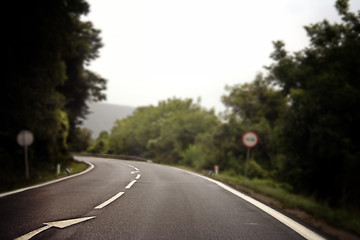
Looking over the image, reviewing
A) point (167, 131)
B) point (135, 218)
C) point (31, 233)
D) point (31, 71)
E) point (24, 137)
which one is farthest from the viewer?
point (167, 131)

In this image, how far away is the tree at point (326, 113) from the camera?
39.6 feet

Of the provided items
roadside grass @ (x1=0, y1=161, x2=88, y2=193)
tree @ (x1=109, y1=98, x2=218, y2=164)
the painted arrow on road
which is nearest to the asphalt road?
the painted arrow on road

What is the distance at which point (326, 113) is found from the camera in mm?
13062

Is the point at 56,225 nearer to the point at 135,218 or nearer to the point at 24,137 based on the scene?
the point at 135,218

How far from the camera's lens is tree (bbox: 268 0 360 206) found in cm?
1208

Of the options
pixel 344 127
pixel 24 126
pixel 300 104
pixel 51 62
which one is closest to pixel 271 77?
pixel 300 104

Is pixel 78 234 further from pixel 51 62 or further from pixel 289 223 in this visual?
pixel 51 62

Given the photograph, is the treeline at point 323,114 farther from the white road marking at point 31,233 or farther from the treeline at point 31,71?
the treeline at point 31,71

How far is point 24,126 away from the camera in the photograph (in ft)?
44.9

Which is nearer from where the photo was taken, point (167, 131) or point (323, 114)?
point (323, 114)

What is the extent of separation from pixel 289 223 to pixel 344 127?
10573 mm

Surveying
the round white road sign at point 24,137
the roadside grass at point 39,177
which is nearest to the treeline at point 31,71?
the roadside grass at point 39,177

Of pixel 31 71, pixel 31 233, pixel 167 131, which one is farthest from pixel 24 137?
pixel 167 131

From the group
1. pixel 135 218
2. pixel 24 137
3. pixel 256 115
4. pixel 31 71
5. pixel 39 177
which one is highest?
pixel 31 71
